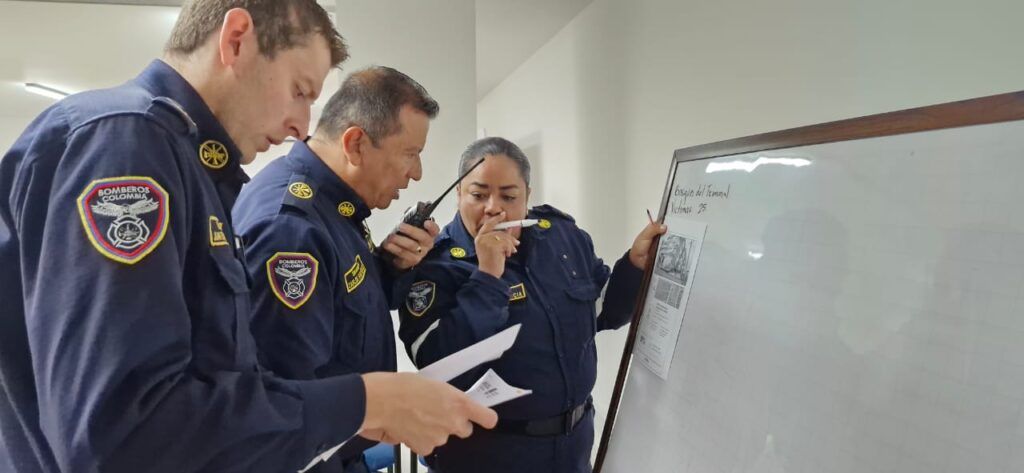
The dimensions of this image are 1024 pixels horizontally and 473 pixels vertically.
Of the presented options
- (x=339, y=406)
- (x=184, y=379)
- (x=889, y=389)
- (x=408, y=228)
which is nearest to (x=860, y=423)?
(x=889, y=389)

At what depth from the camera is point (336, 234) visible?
37.4 inches

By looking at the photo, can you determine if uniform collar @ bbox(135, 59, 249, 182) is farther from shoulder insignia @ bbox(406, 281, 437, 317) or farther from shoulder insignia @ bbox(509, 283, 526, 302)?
shoulder insignia @ bbox(509, 283, 526, 302)

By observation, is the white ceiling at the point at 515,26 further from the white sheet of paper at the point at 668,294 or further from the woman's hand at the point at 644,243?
the white sheet of paper at the point at 668,294

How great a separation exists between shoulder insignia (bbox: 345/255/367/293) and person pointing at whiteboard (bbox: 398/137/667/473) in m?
0.29

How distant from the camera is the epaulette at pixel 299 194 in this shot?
883 millimetres

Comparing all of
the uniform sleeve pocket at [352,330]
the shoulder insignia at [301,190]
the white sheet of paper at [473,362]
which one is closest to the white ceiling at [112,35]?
the shoulder insignia at [301,190]

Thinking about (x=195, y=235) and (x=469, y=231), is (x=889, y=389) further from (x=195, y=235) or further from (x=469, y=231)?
(x=469, y=231)

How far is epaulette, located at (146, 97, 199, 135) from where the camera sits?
1.72 ft

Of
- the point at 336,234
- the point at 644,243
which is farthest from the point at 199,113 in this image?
the point at 644,243

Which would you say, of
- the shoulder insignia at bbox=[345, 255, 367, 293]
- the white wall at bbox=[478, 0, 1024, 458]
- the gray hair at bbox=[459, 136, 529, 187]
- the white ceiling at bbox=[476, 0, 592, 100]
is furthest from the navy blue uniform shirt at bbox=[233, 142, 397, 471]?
the white ceiling at bbox=[476, 0, 592, 100]

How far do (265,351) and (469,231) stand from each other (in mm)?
773

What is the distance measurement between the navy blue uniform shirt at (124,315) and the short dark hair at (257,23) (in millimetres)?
108

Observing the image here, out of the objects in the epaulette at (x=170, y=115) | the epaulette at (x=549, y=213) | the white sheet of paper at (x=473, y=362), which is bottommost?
the white sheet of paper at (x=473, y=362)

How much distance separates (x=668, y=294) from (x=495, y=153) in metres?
0.64
